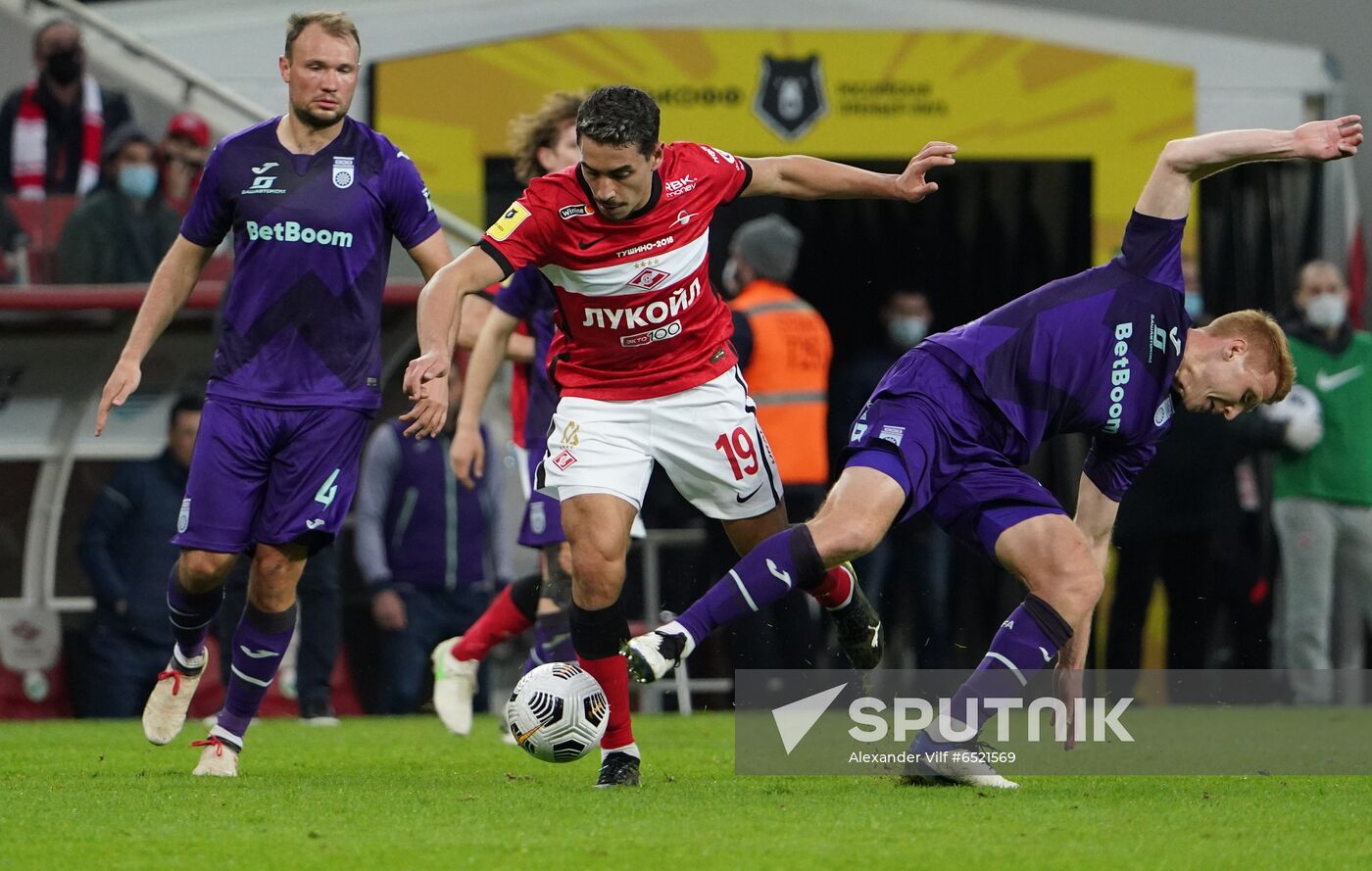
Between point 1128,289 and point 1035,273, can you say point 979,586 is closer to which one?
point 1035,273

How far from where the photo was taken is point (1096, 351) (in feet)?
20.8

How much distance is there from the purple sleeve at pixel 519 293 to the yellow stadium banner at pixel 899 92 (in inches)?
182

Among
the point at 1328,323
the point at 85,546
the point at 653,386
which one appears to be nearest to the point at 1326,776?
the point at 653,386

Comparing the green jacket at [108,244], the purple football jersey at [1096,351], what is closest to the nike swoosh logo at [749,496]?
the purple football jersey at [1096,351]

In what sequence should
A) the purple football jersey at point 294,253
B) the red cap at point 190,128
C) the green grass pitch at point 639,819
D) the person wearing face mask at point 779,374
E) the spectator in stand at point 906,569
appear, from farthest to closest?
the red cap at point 190,128
the spectator in stand at point 906,569
the person wearing face mask at point 779,374
the purple football jersey at point 294,253
the green grass pitch at point 639,819

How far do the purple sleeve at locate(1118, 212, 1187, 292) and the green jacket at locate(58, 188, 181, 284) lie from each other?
637 cm

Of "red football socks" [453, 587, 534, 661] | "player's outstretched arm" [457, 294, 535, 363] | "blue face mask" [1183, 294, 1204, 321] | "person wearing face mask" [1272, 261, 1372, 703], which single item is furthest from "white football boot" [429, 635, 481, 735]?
"blue face mask" [1183, 294, 1204, 321]

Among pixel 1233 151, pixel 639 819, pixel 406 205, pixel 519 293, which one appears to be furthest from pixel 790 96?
pixel 639 819

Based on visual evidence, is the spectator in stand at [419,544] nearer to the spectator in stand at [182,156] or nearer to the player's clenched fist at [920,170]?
the spectator in stand at [182,156]

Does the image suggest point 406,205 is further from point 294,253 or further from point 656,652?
point 656,652

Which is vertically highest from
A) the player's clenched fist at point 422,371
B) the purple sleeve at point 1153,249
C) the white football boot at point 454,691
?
the purple sleeve at point 1153,249

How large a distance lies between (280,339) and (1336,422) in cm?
706

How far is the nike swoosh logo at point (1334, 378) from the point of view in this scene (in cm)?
1184

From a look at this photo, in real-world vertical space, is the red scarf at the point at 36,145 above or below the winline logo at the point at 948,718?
above
